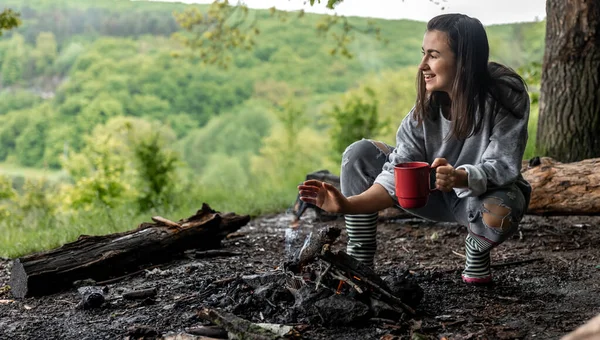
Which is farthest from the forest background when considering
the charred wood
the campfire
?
the charred wood

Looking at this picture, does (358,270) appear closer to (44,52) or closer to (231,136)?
(231,136)

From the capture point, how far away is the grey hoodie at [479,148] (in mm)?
2852

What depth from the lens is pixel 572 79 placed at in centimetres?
529

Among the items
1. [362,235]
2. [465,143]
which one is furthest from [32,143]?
[465,143]

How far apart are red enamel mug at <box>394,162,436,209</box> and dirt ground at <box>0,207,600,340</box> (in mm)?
507

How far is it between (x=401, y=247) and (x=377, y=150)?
4.30 feet

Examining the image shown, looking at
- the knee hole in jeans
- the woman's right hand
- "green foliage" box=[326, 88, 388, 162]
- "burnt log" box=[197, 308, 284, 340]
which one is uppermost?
the woman's right hand

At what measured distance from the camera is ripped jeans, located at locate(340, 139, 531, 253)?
2938mm

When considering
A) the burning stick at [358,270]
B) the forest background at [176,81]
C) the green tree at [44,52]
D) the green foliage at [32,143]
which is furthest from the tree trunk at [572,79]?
the green tree at [44,52]

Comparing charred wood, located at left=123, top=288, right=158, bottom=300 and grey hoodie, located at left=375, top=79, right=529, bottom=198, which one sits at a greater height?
grey hoodie, located at left=375, top=79, right=529, bottom=198

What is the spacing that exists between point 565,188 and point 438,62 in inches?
75.6

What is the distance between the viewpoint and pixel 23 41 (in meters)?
39.7

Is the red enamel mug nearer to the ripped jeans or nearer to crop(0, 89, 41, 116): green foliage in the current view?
the ripped jeans

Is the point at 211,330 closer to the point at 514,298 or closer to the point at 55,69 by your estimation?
the point at 514,298
